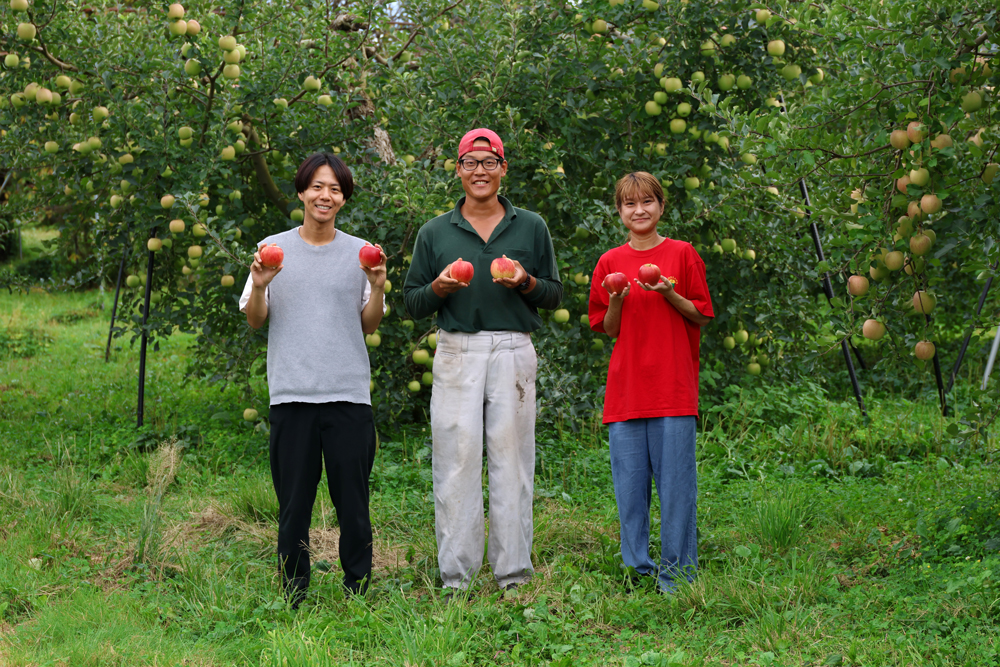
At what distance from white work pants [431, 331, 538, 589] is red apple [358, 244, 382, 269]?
16.3 inches

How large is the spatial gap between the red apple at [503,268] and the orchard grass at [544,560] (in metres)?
1.14

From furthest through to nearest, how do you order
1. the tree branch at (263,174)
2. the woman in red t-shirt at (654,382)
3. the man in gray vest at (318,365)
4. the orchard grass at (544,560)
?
1. the tree branch at (263,174)
2. the woman in red t-shirt at (654,382)
3. the man in gray vest at (318,365)
4. the orchard grass at (544,560)

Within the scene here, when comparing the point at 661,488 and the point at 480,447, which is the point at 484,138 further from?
the point at 661,488

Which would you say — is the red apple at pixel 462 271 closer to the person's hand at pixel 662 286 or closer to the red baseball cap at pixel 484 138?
the red baseball cap at pixel 484 138

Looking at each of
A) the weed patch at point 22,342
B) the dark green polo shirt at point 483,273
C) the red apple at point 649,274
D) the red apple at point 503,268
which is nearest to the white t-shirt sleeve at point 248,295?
the dark green polo shirt at point 483,273

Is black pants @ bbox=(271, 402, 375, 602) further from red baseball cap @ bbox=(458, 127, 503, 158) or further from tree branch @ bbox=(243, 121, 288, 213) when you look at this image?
tree branch @ bbox=(243, 121, 288, 213)

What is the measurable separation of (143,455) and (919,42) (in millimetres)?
4501

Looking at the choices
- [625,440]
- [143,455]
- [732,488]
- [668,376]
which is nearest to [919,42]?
[668,376]

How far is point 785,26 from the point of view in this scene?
5309 mm

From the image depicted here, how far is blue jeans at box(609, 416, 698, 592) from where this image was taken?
3244 mm

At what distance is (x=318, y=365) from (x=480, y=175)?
90cm

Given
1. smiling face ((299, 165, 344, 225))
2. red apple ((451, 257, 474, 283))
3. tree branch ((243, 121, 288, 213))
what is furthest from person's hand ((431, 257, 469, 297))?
tree branch ((243, 121, 288, 213))

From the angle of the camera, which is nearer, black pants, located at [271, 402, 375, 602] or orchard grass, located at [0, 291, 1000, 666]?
orchard grass, located at [0, 291, 1000, 666]

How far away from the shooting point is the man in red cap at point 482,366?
3.25m
